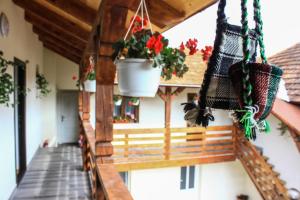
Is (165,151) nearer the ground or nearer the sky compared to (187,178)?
nearer the sky

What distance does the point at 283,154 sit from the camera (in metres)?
5.32

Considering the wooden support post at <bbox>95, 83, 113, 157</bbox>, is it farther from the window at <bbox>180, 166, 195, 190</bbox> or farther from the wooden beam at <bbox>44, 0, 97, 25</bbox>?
the window at <bbox>180, 166, 195, 190</bbox>

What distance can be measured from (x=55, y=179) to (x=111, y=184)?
2.65m

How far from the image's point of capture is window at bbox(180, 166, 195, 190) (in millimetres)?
6941

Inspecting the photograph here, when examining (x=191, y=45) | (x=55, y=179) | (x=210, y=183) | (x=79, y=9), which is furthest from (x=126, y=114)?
(x=191, y=45)

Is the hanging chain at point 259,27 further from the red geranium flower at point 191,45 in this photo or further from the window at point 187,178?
the window at point 187,178

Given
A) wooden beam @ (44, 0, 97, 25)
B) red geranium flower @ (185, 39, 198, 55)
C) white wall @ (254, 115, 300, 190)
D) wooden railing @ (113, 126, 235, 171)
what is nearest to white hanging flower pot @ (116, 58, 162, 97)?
red geranium flower @ (185, 39, 198, 55)

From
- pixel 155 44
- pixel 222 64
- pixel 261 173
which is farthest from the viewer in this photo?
pixel 261 173

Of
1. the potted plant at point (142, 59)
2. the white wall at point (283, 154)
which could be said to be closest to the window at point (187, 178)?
the white wall at point (283, 154)

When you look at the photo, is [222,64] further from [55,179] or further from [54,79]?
[54,79]

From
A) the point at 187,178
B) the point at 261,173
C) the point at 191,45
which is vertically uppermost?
the point at 191,45

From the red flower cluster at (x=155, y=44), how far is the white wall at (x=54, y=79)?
6.13 meters

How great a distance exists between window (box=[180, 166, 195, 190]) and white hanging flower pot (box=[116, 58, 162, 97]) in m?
6.03

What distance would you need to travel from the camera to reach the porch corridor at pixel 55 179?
3.30 m
